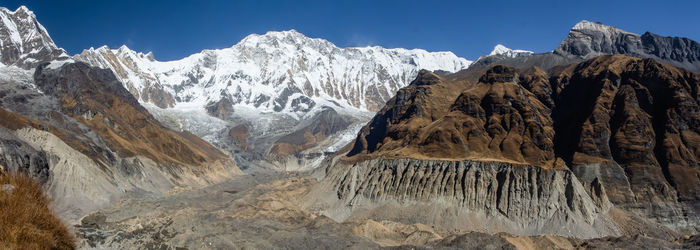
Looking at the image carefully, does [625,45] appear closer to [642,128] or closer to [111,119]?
[642,128]

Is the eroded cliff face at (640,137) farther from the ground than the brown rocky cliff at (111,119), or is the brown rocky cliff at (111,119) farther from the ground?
the brown rocky cliff at (111,119)

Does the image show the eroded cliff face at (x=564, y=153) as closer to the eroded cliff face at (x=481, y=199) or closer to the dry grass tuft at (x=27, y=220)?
the eroded cliff face at (x=481, y=199)

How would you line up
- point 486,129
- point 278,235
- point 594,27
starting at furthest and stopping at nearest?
point 594,27 < point 486,129 < point 278,235

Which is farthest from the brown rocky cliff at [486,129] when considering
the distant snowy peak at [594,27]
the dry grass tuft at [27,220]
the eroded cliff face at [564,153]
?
the distant snowy peak at [594,27]

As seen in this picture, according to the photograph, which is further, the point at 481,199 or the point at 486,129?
the point at 486,129

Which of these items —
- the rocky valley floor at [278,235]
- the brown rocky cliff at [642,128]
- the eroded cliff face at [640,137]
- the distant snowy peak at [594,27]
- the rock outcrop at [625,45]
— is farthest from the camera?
the distant snowy peak at [594,27]

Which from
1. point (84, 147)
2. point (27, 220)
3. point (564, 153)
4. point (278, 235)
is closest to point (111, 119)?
point (84, 147)

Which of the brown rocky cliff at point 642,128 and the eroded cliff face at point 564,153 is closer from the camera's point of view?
the eroded cliff face at point 564,153

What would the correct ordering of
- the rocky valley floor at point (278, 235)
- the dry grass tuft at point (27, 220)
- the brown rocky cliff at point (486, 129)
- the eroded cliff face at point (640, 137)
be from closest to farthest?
the dry grass tuft at point (27, 220) → the rocky valley floor at point (278, 235) → the eroded cliff face at point (640, 137) → the brown rocky cliff at point (486, 129)
